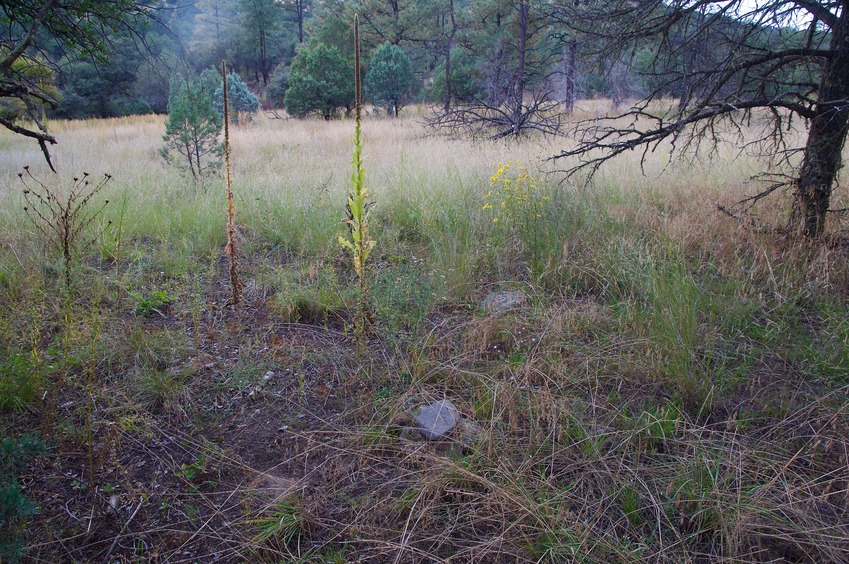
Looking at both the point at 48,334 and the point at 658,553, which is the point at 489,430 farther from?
the point at 48,334

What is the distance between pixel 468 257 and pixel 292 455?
2.45 m

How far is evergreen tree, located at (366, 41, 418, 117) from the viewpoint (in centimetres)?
2333

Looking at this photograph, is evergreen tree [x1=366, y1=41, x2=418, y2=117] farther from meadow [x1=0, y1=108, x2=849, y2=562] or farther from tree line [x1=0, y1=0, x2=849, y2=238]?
meadow [x1=0, y1=108, x2=849, y2=562]

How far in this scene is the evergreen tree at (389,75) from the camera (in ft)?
76.5

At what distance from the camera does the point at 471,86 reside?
2509cm

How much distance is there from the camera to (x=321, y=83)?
22750 mm

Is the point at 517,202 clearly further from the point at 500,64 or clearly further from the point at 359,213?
the point at 500,64

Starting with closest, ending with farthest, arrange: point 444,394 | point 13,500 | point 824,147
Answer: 1. point 13,500
2. point 444,394
3. point 824,147

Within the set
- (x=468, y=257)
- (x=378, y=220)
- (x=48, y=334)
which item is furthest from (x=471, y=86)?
(x=48, y=334)

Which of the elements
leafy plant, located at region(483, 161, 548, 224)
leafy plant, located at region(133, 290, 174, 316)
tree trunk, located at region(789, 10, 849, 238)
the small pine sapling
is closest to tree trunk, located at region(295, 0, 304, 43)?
leafy plant, located at region(483, 161, 548, 224)

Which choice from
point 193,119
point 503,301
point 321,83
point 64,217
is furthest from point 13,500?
point 321,83

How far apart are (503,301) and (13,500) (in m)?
2.97

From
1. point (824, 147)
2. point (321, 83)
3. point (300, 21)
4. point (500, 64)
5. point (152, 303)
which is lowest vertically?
point (152, 303)

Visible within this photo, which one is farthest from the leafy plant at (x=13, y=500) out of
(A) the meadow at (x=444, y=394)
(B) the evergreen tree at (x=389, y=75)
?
(B) the evergreen tree at (x=389, y=75)
